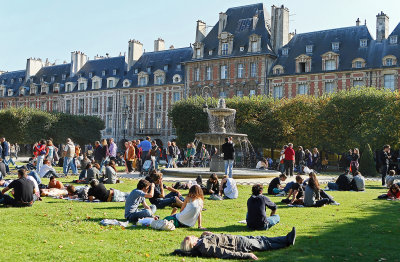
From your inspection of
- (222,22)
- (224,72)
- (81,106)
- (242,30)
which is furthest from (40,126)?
(242,30)

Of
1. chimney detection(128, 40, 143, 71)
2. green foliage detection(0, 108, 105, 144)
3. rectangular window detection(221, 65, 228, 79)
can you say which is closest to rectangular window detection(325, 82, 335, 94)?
rectangular window detection(221, 65, 228, 79)

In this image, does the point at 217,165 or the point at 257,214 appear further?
the point at 217,165

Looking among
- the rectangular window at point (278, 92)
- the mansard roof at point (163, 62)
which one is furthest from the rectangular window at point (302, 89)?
the mansard roof at point (163, 62)

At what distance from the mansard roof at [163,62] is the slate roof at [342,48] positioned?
43.4 feet

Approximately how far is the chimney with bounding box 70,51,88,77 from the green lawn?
190 ft

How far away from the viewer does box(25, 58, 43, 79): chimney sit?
7388cm

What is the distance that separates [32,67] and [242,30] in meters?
37.3

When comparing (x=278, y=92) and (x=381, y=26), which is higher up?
(x=381, y=26)

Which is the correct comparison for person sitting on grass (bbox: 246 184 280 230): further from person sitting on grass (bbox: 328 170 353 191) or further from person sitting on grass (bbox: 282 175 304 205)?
person sitting on grass (bbox: 328 170 353 191)

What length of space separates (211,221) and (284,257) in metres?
3.32

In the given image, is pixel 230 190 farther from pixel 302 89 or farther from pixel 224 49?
pixel 224 49

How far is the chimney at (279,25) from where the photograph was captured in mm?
50062

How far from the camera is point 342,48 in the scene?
152 feet

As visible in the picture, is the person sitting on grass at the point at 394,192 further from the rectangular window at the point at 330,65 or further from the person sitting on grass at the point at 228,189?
the rectangular window at the point at 330,65
